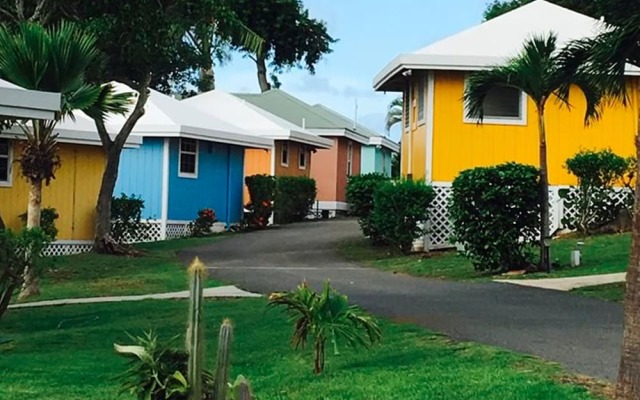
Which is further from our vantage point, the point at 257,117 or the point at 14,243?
the point at 257,117

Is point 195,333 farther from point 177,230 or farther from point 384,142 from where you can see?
point 384,142

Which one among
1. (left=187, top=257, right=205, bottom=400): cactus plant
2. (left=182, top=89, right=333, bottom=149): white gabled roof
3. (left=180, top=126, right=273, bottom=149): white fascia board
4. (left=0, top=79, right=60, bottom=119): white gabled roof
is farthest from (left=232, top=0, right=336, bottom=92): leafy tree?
(left=187, top=257, right=205, bottom=400): cactus plant

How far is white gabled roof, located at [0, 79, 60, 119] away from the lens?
32.1ft

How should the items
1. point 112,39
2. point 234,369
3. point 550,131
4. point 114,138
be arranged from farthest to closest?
point 114,138 < point 550,131 < point 112,39 < point 234,369

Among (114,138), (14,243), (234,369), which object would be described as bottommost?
(234,369)

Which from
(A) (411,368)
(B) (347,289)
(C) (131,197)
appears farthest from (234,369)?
(C) (131,197)

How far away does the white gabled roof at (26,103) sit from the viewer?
9781 millimetres

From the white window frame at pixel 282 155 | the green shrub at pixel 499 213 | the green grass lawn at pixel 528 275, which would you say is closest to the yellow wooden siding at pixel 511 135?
the green grass lawn at pixel 528 275

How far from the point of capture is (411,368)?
27.7 ft

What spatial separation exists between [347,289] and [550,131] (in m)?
8.64

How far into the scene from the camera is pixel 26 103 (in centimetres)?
993

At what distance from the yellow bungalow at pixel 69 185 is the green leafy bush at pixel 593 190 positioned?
10.6m

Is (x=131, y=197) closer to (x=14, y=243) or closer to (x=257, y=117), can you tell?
(x=257, y=117)

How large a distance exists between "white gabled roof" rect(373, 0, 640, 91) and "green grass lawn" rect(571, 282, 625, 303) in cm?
759
